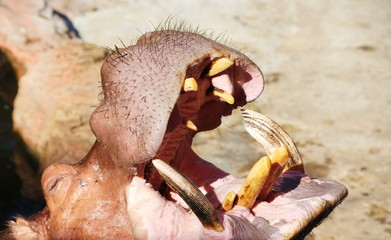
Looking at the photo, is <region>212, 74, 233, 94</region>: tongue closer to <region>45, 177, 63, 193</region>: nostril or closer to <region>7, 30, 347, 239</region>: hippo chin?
<region>7, 30, 347, 239</region>: hippo chin

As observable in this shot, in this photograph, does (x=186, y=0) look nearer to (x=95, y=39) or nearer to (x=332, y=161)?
(x=95, y=39)

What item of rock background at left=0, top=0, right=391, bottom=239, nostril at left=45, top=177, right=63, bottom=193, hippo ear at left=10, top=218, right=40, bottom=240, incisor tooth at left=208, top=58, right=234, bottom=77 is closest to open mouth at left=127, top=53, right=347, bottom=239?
incisor tooth at left=208, top=58, right=234, bottom=77

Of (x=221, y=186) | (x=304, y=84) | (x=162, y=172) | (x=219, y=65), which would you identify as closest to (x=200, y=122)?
(x=221, y=186)

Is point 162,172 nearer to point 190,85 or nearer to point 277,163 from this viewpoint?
point 190,85

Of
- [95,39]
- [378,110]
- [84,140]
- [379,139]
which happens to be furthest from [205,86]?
[95,39]

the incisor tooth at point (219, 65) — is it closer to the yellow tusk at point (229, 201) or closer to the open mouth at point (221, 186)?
the open mouth at point (221, 186)

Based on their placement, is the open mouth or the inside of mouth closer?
the open mouth
